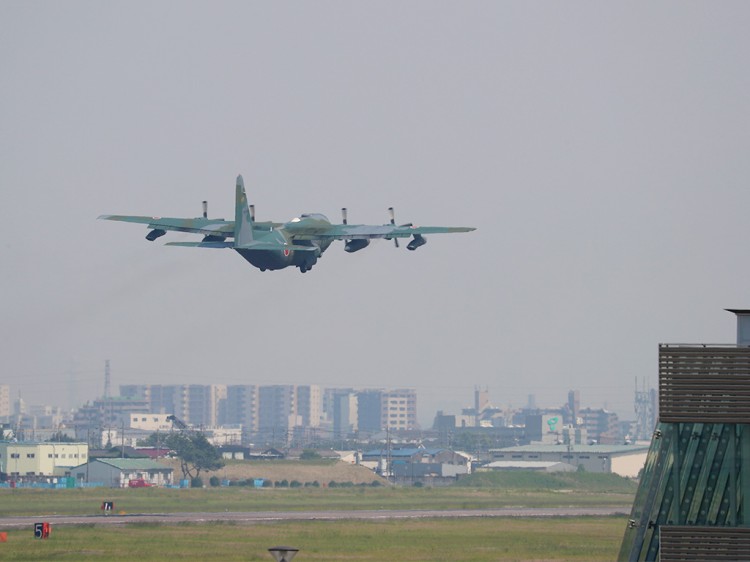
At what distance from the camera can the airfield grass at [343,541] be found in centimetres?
8575

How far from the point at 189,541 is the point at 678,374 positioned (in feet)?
185

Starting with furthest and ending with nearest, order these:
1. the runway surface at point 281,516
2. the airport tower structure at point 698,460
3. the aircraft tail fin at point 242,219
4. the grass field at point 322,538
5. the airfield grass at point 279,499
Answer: the airfield grass at point 279,499 → the aircraft tail fin at point 242,219 → the runway surface at point 281,516 → the grass field at point 322,538 → the airport tower structure at point 698,460

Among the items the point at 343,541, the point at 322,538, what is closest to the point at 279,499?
the point at 322,538

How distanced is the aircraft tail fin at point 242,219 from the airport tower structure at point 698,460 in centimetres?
7410

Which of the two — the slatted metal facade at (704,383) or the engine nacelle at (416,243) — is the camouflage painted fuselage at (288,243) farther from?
the slatted metal facade at (704,383)

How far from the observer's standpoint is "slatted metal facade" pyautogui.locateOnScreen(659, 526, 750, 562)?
4388cm

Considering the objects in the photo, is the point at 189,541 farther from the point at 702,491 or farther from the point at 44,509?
the point at 702,491

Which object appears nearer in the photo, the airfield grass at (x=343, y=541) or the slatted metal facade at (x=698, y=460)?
the slatted metal facade at (x=698, y=460)

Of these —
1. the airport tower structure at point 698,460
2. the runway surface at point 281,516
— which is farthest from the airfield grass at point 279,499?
the airport tower structure at point 698,460

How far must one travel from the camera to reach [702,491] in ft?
147

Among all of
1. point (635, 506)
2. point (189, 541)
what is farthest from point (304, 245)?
point (635, 506)

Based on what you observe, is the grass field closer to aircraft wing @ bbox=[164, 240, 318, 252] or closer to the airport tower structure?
aircraft wing @ bbox=[164, 240, 318, 252]

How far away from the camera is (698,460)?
148 feet

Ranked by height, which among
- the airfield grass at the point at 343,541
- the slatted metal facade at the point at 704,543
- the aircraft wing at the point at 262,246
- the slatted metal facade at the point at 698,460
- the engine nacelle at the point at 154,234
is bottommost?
the airfield grass at the point at 343,541
